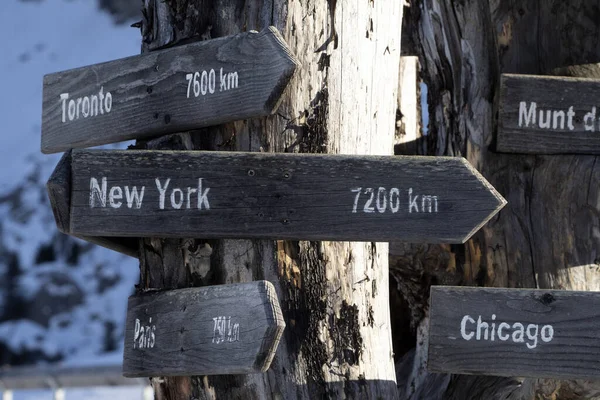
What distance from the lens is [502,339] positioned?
7.52 ft

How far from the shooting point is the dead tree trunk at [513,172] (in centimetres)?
314

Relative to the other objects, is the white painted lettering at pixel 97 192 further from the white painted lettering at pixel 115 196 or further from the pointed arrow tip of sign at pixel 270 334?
the pointed arrow tip of sign at pixel 270 334

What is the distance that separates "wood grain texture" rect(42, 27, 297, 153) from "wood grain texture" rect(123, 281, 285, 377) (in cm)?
45

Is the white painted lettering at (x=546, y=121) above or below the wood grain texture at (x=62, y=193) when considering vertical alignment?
above

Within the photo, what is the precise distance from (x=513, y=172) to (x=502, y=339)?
1.08 m

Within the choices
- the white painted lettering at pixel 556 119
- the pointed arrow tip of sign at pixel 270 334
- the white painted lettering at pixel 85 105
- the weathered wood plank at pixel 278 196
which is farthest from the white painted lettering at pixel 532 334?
the white painted lettering at pixel 85 105

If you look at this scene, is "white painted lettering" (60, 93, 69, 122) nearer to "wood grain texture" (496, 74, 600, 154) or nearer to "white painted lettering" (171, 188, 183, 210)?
"white painted lettering" (171, 188, 183, 210)

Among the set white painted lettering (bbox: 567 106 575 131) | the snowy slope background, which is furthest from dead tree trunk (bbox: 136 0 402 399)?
the snowy slope background

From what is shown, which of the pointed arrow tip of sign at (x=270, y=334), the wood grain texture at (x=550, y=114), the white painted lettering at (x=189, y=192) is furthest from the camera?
the wood grain texture at (x=550, y=114)

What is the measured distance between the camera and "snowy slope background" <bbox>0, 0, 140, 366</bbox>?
1159 centimetres

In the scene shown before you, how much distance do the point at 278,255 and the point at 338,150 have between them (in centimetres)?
33

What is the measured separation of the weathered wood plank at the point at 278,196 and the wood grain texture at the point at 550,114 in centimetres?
95

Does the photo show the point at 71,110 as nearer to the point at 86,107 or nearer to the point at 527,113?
the point at 86,107

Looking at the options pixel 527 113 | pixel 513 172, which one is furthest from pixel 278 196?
pixel 513 172
